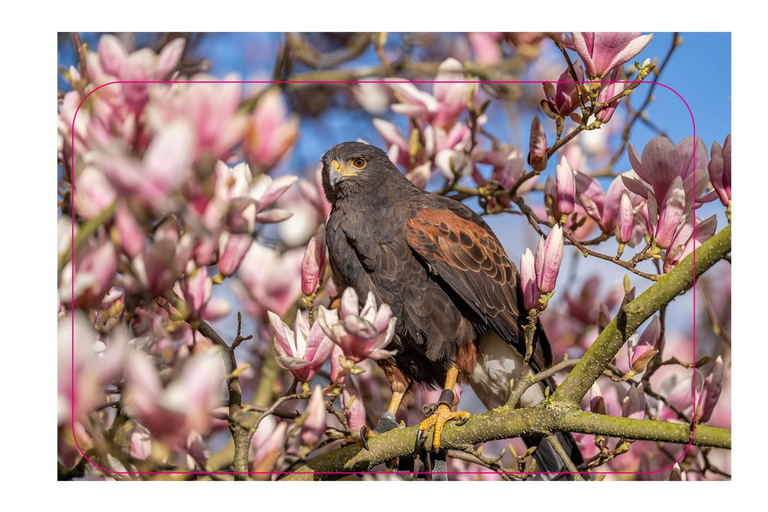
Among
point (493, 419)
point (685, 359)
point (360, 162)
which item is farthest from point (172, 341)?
point (685, 359)

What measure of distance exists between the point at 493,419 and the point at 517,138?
2.81 feet

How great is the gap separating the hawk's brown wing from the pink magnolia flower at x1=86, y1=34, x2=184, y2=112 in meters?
0.80

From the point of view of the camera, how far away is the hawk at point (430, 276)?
2014 millimetres

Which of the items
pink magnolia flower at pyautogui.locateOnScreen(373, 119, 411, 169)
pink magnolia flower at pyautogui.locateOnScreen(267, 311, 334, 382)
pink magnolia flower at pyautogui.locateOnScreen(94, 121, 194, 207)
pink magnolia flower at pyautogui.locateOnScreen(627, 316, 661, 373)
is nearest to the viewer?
pink magnolia flower at pyautogui.locateOnScreen(94, 121, 194, 207)

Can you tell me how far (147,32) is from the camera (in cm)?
203

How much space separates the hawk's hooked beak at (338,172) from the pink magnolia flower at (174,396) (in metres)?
0.71

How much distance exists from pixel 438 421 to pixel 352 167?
31.0 inches

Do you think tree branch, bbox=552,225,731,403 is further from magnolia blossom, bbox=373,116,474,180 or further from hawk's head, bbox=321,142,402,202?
hawk's head, bbox=321,142,402,202

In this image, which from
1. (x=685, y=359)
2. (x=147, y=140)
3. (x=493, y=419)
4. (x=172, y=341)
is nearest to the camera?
(x=147, y=140)

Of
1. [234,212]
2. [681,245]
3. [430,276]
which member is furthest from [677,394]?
[234,212]

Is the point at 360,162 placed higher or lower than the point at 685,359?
higher

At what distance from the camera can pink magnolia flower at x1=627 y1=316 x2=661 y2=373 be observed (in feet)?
6.30

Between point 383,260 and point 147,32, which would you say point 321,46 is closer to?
point 147,32

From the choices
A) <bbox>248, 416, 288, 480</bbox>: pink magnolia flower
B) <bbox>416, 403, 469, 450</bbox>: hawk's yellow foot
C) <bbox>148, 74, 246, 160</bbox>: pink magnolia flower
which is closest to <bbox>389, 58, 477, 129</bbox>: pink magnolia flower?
<bbox>148, 74, 246, 160</bbox>: pink magnolia flower
